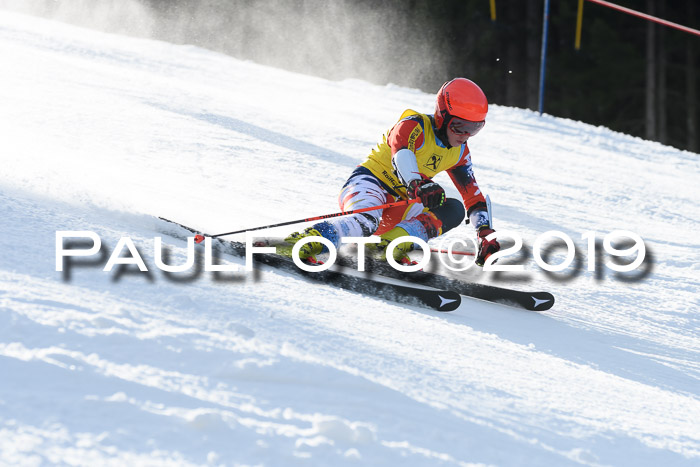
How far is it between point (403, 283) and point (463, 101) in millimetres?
991

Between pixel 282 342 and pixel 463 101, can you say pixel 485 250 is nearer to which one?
pixel 463 101

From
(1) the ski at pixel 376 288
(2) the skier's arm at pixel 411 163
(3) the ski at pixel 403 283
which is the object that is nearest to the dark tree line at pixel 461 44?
(2) the skier's arm at pixel 411 163

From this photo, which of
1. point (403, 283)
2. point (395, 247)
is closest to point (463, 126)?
point (395, 247)

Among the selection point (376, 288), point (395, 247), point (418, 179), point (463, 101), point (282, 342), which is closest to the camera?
point (282, 342)

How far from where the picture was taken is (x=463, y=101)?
13.5 feet

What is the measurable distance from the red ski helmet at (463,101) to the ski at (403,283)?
0.85m

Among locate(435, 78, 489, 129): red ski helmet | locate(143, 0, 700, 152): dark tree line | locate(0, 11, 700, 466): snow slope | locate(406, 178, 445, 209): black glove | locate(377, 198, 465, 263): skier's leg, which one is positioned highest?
locate(143, 0, 700, 152): dark tree line

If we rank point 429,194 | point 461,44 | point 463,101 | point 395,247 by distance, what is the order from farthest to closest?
point 461,44 < point 395,247 < point 463,101 < point 429,194

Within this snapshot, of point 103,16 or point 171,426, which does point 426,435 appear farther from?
point 103,16

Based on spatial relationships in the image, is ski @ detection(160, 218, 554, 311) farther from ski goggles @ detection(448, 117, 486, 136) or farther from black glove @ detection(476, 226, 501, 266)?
ski goggles @ detection(448, 117, 486, 136)

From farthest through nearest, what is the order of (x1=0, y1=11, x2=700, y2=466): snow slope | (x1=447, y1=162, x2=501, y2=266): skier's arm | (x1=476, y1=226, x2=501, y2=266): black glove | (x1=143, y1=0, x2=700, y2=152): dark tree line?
(x1=143, y1=0, x2=700, y2=152): dark tree line < (x1=447, y1=162, x2=501, y2=266): skier's arm < (x1=476, y1=226, x2=501, y2=266): black glove < (x1=0, y1=11, x2=700, y2=466): snow slope

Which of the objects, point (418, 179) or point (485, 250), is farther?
point (485, 250)

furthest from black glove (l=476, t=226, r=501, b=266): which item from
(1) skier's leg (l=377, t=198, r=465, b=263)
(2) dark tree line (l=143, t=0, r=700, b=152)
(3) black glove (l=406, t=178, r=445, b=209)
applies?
(2) dark tree line (l=143, t=0, r=700, b=152)

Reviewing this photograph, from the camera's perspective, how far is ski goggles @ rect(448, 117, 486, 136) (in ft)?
13.6
